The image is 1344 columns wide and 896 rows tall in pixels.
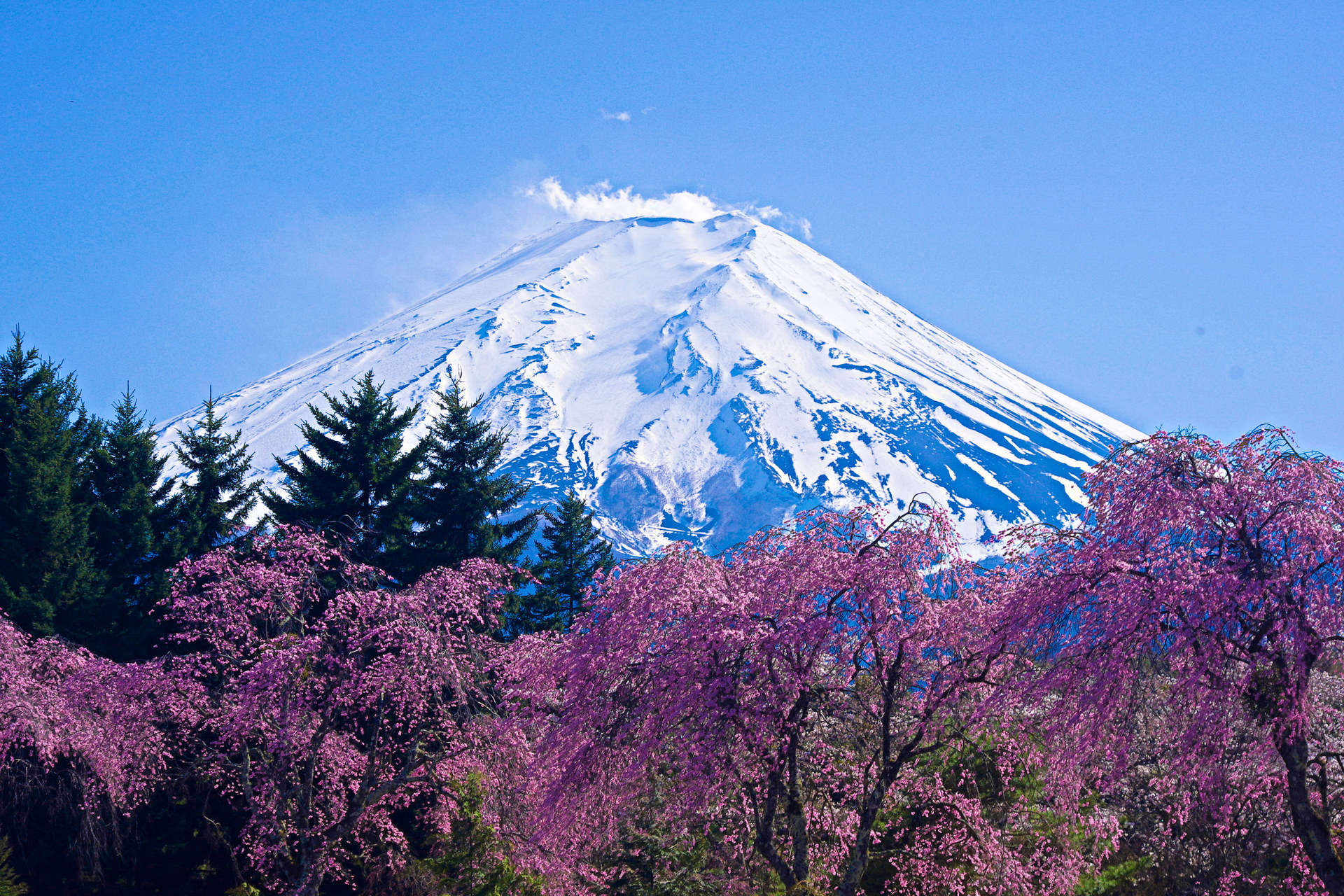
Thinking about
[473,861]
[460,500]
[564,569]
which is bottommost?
[473,861]

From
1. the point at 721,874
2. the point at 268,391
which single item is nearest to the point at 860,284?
the point at 268,391

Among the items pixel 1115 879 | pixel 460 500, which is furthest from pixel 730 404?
pixel 1115 879

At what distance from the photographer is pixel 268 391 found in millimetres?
151875

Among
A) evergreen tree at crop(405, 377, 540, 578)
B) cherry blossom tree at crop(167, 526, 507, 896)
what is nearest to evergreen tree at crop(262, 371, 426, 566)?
evergreen tree at crop(405, 377, 540, 578)

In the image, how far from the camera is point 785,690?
10047 millimetres

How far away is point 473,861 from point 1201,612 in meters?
12.9

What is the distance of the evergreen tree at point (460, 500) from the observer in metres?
25.9

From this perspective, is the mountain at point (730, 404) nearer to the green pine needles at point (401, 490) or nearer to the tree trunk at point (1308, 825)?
the green pine needles at point (401, 490)

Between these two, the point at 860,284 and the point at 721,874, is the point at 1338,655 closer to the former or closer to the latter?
the point at 721,874

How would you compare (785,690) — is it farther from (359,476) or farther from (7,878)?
(359,476)

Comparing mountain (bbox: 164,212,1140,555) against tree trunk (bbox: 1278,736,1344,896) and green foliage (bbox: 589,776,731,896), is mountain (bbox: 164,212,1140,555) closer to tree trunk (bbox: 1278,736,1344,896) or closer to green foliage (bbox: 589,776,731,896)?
green foliage (bbox: 589,776,731,896)

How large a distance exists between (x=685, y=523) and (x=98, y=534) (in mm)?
110024

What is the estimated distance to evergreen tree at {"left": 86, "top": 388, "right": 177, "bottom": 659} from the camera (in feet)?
79.8

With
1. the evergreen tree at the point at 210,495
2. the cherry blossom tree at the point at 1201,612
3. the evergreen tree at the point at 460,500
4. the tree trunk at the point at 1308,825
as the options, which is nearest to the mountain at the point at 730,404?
the evergreen tree at the point at 460,500
